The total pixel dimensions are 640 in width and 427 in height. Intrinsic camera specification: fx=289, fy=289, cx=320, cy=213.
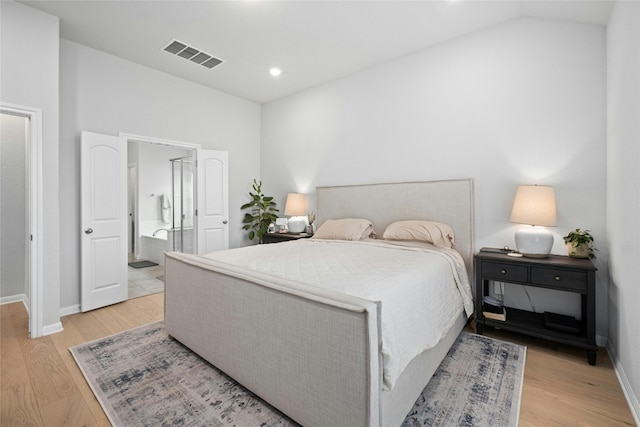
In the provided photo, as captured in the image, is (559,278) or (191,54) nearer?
(559,278)

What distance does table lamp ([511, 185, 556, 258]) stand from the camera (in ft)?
7.75

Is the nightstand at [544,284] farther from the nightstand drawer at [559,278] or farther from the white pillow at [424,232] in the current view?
the white pillow at [424,232]

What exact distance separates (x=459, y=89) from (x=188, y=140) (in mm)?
3566

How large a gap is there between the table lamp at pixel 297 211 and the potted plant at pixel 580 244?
304 cm

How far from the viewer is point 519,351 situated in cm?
226

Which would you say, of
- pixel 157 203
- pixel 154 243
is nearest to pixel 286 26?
pixel 154 243

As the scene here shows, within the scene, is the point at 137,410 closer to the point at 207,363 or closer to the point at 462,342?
the point at 207,363

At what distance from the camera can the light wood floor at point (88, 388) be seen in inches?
62.2

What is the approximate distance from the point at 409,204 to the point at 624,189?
68.1 inches

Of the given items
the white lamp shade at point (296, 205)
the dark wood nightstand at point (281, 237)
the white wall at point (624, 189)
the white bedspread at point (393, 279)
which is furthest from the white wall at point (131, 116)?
the white wall at point (624, 189)

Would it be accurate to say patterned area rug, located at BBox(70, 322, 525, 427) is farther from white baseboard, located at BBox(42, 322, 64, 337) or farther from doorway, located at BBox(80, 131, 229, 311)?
doorway, located at BBox(80, 131, 229, 311)

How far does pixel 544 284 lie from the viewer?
2262mm

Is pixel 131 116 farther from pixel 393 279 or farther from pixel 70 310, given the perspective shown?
pixel 393 279

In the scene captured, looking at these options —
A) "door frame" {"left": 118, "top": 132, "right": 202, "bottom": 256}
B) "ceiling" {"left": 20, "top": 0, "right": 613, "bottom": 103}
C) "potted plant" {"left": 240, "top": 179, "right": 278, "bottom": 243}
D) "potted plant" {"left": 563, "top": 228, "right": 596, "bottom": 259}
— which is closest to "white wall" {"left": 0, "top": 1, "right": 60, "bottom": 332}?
"ceiling" {"left": 20, "top": 0, "right": 613, "bottom": 103}
